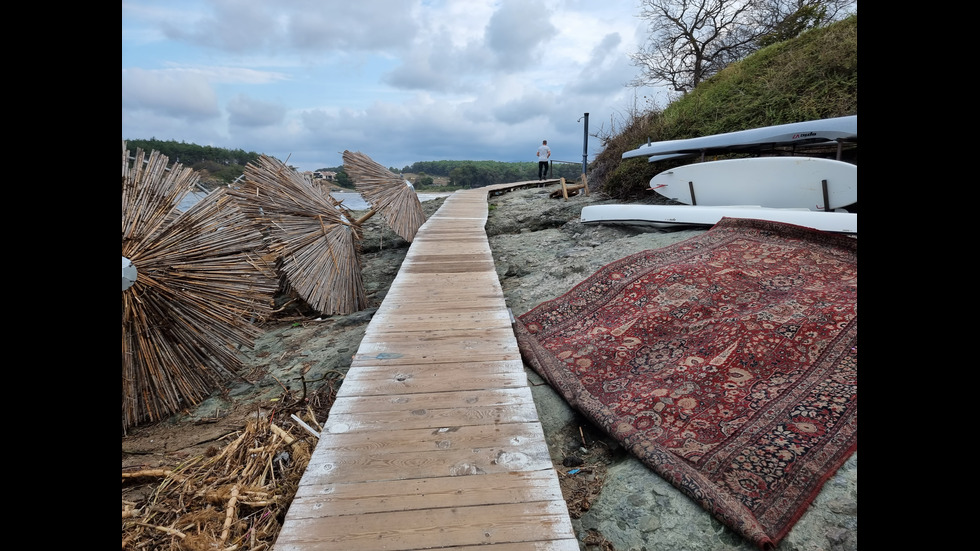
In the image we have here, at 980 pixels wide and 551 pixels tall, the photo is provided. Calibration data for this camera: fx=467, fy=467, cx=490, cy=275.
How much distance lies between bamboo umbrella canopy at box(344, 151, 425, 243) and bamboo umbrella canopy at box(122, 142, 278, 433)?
3.14 metres

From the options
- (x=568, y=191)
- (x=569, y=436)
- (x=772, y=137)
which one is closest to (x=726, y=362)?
(x=569, y=436)

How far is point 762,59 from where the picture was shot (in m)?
11.5

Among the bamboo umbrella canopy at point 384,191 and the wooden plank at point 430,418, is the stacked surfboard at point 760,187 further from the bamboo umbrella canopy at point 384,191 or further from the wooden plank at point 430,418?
the wooden plank at point 430,418

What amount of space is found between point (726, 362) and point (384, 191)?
551 centimetres

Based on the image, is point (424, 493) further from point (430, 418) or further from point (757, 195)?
point (757, 195)

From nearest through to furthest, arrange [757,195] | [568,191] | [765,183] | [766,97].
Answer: [765,183] → [757,195] → [766,97] → [568,191]

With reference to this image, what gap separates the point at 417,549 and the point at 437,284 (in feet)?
10.5

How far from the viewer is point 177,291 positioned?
3250mm

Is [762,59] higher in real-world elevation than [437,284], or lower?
higher

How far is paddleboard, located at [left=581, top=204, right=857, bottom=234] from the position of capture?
16.8ft

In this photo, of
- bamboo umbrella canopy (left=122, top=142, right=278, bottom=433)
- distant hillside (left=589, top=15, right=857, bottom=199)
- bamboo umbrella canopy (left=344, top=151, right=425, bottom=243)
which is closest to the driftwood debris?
distant hillside (left=589, top=15, right=857, bottom=199)

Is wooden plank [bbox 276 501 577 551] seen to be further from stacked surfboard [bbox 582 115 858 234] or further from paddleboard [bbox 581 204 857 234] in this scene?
stacked surfboard [bbox 582 115 858 234]
